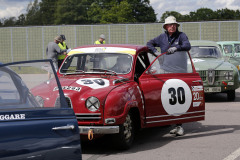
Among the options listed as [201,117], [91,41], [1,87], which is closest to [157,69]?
[201,117]

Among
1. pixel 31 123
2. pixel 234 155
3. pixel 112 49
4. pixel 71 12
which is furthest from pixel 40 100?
pixel 71 12

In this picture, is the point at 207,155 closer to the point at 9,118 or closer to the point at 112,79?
the point at 112,79

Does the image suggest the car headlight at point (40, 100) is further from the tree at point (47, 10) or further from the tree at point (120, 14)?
the tree at point (47, 10)

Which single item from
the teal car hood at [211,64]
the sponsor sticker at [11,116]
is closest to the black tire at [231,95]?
the teal car hood at [211,64]

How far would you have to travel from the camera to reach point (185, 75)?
883 cm

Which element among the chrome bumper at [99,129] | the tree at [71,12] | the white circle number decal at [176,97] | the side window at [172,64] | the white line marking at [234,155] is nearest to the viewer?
the white line marking at [234,155]

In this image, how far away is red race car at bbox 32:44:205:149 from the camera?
7219 mm

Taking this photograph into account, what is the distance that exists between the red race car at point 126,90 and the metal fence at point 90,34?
23.0 metres

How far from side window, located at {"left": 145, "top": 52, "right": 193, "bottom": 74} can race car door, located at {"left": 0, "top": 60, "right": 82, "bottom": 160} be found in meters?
3.95

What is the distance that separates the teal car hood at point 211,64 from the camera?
1406 cm

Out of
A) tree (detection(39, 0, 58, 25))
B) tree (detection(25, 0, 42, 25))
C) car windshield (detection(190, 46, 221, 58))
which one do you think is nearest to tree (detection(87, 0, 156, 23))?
tree (detection(39, 0, 58, 25))

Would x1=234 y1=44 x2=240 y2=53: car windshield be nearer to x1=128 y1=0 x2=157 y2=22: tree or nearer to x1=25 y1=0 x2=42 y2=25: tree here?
x1=128 y1=0 x2=157 y2=22: tree

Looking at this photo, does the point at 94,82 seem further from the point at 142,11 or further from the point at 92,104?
the point at 142,11

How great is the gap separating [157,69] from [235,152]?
198 centimetres
